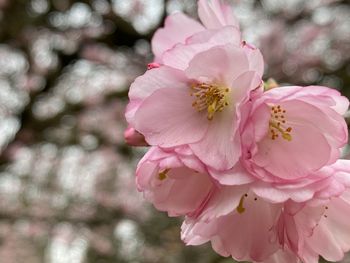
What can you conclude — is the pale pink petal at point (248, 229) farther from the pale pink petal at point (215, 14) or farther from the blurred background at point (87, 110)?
the blurred background at point (87, 110)

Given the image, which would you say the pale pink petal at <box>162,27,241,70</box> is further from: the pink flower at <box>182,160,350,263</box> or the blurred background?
the blurred background

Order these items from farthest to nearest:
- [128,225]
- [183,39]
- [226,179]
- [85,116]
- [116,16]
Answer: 1. [85,116]
2. [128,225]
3. [116,16]
4. [183,39]
5. [226,179]

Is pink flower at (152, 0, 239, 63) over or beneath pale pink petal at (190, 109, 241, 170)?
over

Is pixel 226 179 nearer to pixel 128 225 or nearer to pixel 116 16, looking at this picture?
pixel 116 16

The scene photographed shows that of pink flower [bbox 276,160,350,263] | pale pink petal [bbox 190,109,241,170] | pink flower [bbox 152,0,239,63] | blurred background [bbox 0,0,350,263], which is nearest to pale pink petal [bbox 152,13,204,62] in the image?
pink flower [bbox 152,0,239,63]

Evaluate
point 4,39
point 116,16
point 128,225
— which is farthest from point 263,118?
→ point 128,225

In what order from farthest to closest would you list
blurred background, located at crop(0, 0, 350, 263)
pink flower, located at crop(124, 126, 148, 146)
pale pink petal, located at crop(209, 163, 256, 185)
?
blurred background, located at crop(0, 0, 350, 263)
pink flower, located at crop(124, 126, 148, 146)
pale pink petal, located at crop(209, 163, 256, 185)
